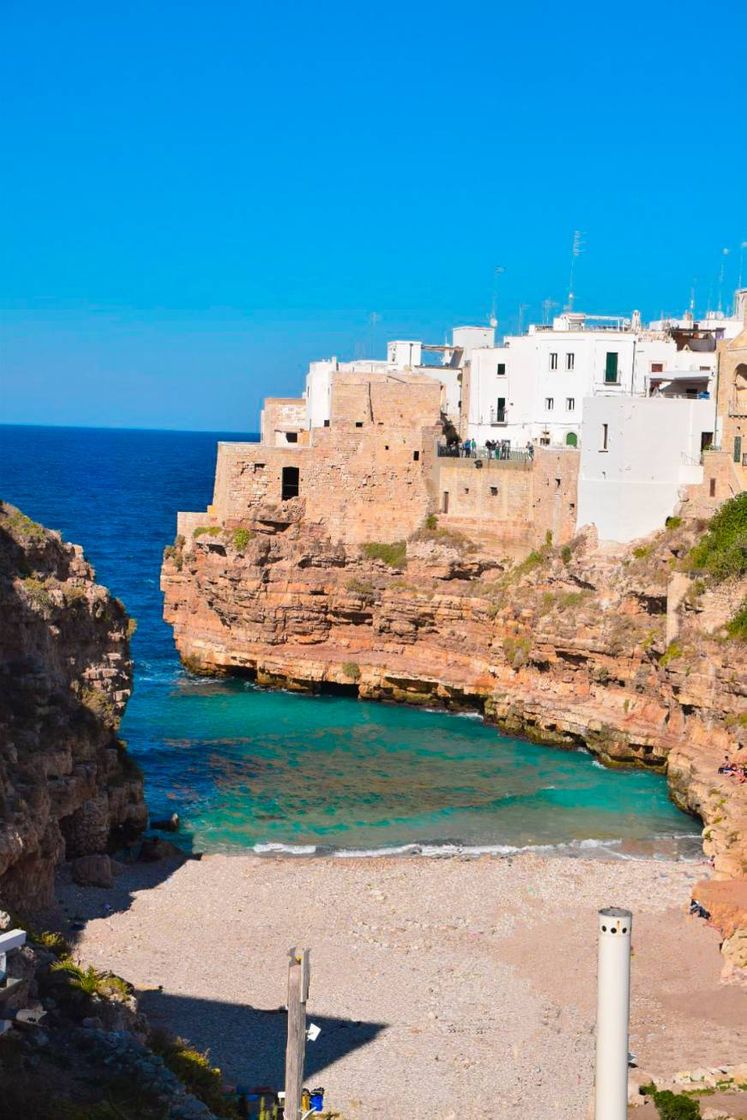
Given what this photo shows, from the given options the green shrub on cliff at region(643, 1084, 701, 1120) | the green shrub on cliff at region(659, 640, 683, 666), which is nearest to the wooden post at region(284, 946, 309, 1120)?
the green shrub on cliff at region(643, 1084, 701, 1120)

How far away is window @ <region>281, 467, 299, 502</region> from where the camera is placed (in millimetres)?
48375

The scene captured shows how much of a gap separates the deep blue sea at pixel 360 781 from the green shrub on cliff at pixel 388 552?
187 inches

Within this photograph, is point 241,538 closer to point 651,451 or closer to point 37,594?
point 651,451

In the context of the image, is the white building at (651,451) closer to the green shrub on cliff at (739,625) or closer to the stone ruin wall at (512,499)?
the stone ruin wall at (512,499)

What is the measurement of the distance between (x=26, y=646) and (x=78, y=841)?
443 centimetres

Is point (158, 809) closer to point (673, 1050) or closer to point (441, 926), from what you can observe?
point (441, 926)

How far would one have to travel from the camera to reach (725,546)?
119 ft

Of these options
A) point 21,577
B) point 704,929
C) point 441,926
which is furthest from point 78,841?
point 704,929

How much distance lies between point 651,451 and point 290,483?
13.0 metres

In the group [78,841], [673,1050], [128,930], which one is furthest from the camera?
[78,841]

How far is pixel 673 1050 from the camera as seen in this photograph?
20.7 meters

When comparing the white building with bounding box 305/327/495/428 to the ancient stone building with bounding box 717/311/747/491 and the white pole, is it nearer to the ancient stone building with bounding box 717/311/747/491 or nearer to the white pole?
the ancient stone building with bounding box 717/311/747/491

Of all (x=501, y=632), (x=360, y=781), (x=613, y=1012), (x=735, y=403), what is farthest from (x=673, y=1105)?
(x=501, y=632)

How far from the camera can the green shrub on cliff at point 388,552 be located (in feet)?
153
